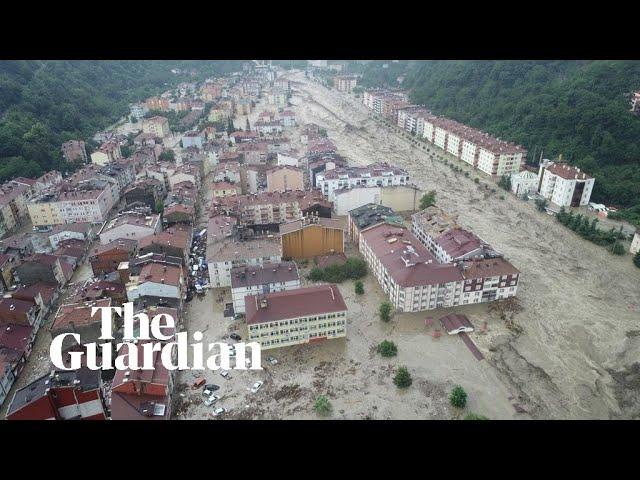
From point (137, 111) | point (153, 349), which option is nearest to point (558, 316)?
point (153, 349)

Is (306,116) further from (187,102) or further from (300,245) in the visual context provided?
(300,245)

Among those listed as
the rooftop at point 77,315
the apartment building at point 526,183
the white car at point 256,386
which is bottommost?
the white car at point 256,386

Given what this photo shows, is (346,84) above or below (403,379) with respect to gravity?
above

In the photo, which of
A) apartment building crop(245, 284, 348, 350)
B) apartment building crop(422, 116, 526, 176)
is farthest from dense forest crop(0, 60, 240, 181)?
apartment building crop(422, 116, 526, 176)

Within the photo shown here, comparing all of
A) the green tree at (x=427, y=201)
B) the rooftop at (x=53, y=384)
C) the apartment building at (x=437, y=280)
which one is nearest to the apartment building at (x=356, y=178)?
the green tree at (x=427, y=201)

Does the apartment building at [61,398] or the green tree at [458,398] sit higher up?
the apartment building at [61,398]

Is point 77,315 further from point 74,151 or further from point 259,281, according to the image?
point 74,151

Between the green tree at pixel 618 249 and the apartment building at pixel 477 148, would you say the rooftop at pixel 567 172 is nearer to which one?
the apartment building at pixel 477 148
